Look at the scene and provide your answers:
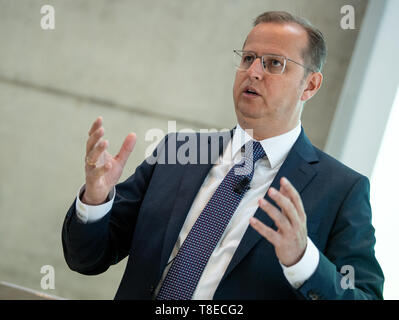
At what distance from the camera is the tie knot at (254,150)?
1.71m

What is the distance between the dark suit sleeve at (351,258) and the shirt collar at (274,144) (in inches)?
11.4

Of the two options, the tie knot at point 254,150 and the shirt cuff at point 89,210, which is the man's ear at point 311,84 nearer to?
the tie knot at point 254,150

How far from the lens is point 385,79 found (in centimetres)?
248

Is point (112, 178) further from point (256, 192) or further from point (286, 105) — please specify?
point (286, 105)

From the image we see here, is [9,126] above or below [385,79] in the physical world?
below

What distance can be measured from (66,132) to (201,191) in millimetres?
2004

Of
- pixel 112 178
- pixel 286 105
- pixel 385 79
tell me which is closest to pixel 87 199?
pixel 112 178

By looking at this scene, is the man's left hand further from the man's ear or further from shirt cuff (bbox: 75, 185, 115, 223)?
the man's ear

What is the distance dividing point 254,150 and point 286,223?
0.55 m

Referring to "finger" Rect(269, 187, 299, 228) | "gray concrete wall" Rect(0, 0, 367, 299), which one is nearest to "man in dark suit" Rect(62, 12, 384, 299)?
"finger" Rect(269, 187, 299, 228)

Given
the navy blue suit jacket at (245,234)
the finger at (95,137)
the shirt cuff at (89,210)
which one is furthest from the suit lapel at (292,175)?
the finger at (95,137)

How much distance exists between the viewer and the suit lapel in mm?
1469

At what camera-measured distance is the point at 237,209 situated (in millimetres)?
1609

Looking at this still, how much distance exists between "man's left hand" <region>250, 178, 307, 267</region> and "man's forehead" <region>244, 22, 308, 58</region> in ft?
2.42
